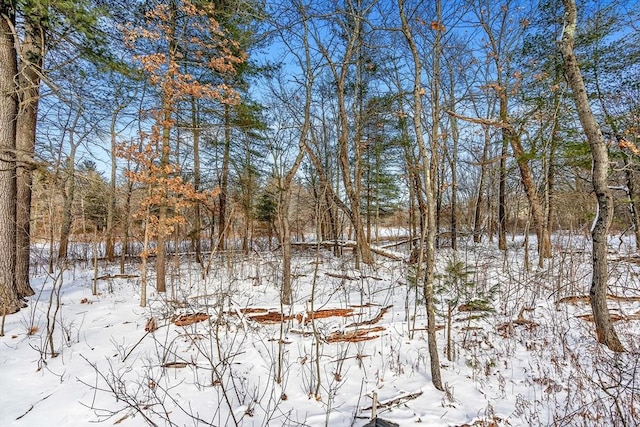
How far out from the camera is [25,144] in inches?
239

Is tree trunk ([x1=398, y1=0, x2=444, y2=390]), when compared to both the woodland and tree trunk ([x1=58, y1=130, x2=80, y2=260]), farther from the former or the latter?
tree trunk ([x1=58, y1=130, x2=80, y2=260])

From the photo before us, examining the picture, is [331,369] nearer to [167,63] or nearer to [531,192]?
[167,63]

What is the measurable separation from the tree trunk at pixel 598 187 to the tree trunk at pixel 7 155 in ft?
27.2

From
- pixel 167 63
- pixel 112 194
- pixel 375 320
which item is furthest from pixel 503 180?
pixel 112 194

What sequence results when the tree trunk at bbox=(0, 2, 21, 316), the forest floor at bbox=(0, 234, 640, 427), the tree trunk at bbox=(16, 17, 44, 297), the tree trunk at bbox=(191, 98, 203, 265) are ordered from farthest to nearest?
the tree trunk at bbox=(191, 98, 203, 265) < the tree trunk at bbox=(16, 17, 44, 297) < the tree trunk at bbox=(0, 2, 21, 316) < the forest floor at bbox=(0, 234, 640, 427)

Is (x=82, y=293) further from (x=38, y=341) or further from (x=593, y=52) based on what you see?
(x=593, y=52)

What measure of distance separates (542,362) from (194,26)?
28.6ft

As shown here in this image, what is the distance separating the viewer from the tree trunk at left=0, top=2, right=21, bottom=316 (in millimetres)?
5047

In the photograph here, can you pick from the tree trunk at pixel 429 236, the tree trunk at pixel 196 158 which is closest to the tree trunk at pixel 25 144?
the tree trunk at pixel 196 158

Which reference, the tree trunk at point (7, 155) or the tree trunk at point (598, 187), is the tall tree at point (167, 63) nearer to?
the tree trunk at point (7, 155)

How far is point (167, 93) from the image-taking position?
19.6ft

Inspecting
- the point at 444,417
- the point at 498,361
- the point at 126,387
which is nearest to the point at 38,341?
the point at 126,387

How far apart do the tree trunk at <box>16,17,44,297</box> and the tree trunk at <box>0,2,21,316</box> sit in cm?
12

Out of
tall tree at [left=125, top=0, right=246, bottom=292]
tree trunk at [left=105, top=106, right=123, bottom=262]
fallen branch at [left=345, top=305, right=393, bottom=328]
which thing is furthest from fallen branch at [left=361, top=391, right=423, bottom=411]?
tree trunk at [left=105, top=106, right=123, bottom=262]
